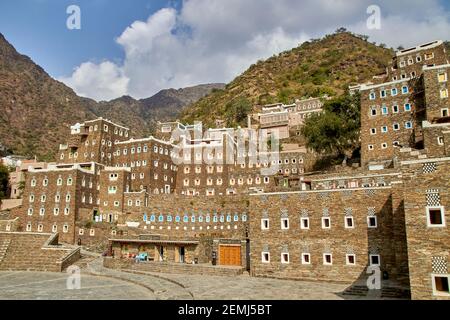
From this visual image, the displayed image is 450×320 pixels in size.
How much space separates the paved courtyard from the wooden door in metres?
3.37

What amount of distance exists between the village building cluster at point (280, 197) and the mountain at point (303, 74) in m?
22.6

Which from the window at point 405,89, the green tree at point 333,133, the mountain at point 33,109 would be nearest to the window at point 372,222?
the window at point 405,89

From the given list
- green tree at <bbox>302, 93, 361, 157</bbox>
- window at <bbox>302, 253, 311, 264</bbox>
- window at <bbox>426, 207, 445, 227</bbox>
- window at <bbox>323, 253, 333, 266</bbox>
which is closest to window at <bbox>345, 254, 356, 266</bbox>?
window at <bbox>323, 253, 333, 266</bbox>

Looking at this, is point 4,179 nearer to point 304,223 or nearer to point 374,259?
point 304,223

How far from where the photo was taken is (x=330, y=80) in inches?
4545

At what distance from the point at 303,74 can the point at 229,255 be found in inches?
4191

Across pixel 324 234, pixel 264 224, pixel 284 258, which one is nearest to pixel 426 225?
pixel 324 234

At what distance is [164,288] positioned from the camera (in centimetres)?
2481

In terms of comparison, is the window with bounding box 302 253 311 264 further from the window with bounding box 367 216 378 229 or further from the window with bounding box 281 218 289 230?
the window with bounding box 367 216 378 229

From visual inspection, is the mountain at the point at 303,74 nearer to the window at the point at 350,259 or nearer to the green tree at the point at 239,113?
the green tree at the point at 239,113

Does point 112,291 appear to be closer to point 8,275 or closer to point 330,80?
point 8,275

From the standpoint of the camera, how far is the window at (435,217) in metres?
16.1
